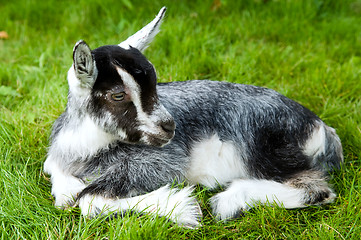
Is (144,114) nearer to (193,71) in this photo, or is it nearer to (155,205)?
(155,205)

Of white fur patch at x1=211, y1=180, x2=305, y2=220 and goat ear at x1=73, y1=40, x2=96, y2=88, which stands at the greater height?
goat ear at x1=73, y1=40, x2=96, y2=88

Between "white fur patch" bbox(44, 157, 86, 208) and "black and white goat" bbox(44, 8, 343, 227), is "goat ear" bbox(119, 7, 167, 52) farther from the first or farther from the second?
A: "white fur patch" bbox(44, 157, 86, 208)

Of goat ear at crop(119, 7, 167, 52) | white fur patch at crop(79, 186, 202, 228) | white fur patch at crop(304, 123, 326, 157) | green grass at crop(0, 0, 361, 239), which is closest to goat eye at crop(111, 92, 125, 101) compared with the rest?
goat ear at crop(119, 7, 167, 52)

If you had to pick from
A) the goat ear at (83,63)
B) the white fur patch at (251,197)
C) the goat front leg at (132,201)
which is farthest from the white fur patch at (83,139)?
the white fur patch at (251,197)

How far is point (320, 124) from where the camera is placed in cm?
388

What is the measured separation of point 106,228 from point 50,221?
1.43 feet

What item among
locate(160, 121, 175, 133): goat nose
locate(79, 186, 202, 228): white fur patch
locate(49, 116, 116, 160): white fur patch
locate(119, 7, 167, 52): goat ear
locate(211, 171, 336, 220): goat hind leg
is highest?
locate(119, 7, 167, 52): goat ear

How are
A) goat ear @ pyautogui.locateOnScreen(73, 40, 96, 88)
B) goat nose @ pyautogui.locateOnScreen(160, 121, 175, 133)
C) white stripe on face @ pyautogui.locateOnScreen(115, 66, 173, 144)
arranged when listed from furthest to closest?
goat nose @ pyautogui.locateOnScreen(160, 121, 175, 133), white stripe on face @ pyautogui.locateOnScreen(115, 66, 173, 144), goat ear @ pyautogui.locateOnScreen(73, 40, 96, 88)

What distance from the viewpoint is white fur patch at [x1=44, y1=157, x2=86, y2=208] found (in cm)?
344

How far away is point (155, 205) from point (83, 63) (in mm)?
1224

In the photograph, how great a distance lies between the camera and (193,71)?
5316 mm

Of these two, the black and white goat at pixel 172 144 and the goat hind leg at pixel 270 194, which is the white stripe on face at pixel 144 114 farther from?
the goat hind leg at pixel 270 194

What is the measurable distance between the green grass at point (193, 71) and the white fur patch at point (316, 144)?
349 mm

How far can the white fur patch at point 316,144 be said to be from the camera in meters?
3.76
